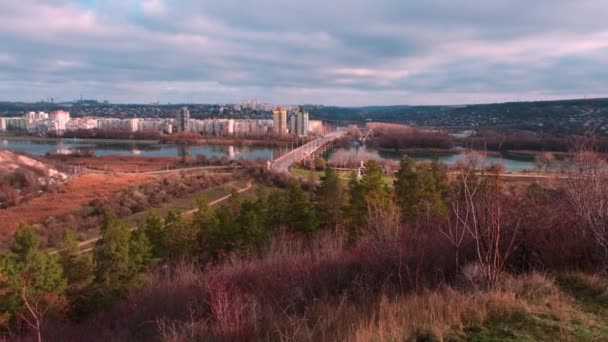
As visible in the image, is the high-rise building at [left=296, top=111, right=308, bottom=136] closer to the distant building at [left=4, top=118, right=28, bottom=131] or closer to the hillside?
the distant building at [left=4, top=118, right=28, bottom=131]

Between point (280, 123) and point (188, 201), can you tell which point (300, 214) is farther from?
point (280, 123)

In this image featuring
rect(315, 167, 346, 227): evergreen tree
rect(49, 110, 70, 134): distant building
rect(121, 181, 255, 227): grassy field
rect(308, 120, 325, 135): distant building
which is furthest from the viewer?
rect(49, 110, 70, 134): distant building

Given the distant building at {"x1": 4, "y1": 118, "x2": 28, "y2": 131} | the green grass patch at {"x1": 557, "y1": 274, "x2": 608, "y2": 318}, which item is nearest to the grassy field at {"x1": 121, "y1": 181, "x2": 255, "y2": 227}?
the green grass patch at {"x1": 557, "y1": 274, "x2": 608, "y2": 318}

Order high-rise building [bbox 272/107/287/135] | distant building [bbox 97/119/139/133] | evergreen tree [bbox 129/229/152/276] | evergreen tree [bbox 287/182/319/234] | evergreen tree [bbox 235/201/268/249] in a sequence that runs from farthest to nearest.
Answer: distant building [bbox 97/119/139/133]
high-rise building [bbox 272/107/287/135]
evergreen tree [bbox 287/182/319/234]
evergreen tree [bbox 235/201/268/249]
evergreen tree [bbox 129/229/152/276]

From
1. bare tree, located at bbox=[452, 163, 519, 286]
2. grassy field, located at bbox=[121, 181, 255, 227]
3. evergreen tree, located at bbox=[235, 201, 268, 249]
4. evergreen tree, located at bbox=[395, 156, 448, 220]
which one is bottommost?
grassy field, located at bbox=[121, 181, 255, 227]

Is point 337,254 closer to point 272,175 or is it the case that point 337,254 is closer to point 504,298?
point 504,298

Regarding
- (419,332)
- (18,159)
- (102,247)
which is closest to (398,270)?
(419,332)

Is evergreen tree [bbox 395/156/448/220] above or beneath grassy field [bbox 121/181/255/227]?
above

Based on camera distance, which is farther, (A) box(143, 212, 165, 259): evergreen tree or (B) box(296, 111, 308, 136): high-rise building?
(B) box(296, 111, 308, 136): high-rise building

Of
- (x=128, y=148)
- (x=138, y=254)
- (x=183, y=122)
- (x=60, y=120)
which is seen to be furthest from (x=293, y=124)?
(x=138, y=254)
